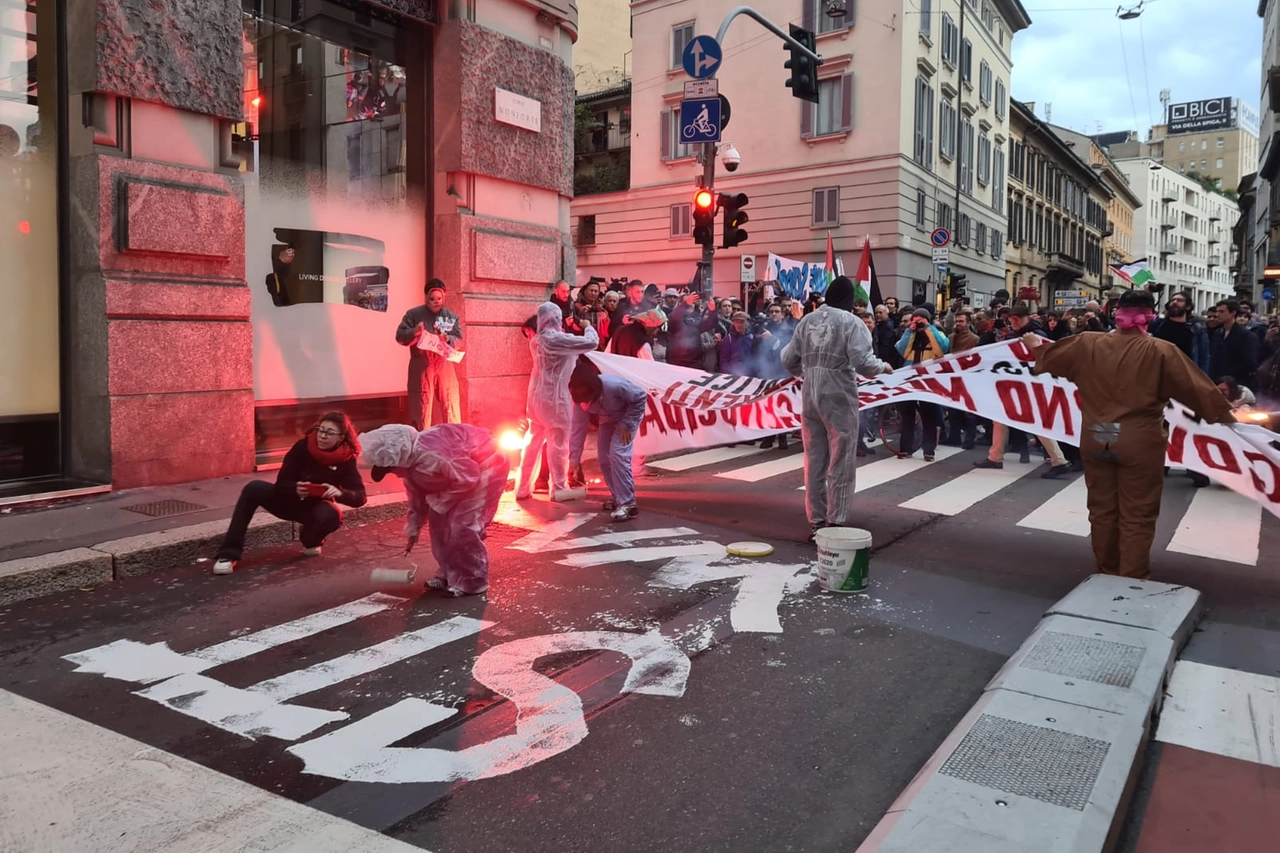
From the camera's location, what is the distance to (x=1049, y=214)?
2205 inches

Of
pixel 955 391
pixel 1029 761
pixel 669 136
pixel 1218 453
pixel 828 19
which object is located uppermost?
pixel 828 19

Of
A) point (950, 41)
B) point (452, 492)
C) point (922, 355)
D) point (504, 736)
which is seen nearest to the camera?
point (504, 736)

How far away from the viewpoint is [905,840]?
2854mm

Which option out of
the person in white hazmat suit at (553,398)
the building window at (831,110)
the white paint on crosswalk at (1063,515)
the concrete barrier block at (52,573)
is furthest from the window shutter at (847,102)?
the concrete barrier block at (52,573)

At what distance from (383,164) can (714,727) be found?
29.7 feet

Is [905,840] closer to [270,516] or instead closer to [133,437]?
[270,516]

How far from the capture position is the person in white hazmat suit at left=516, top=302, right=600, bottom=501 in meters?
8.38

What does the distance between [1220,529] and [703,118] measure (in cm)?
952

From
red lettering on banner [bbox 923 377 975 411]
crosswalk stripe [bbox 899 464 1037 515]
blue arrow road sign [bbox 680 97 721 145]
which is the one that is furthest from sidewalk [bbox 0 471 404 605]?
blue arrow road sign [bbox 680 97 721 145]

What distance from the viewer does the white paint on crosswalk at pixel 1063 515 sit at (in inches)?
314

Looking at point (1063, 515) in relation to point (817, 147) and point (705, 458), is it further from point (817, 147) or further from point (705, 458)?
point (817, 147)

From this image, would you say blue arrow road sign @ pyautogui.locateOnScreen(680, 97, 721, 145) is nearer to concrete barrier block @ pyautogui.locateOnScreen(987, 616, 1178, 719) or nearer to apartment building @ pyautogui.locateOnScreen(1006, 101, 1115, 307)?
concrete barrier block @ pyautogui.locateOnScreen(987, 616, 1178, 719)

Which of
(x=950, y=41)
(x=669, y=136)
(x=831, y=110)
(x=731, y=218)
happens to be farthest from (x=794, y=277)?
(x=950, y=41)

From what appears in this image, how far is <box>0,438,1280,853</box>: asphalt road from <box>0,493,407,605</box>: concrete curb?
0.39 feet
